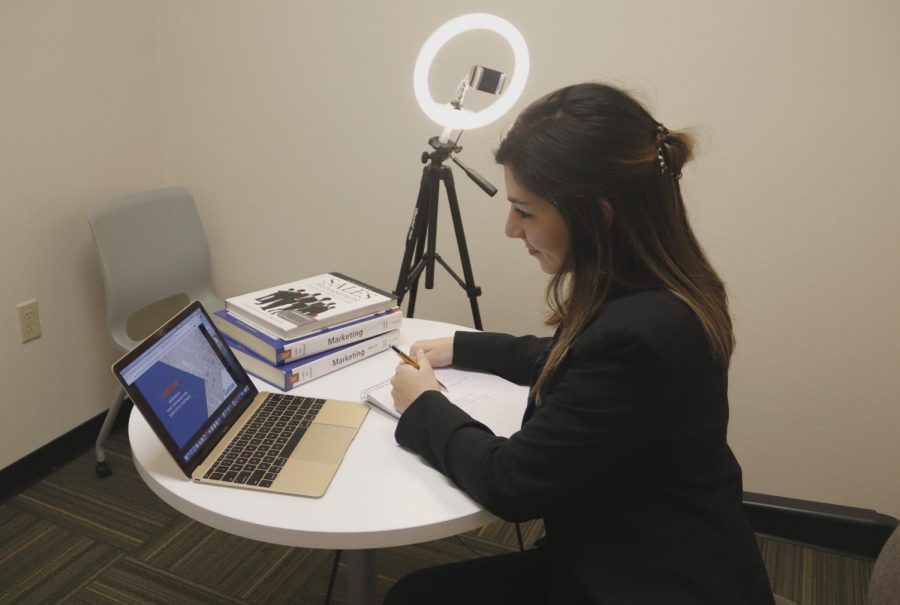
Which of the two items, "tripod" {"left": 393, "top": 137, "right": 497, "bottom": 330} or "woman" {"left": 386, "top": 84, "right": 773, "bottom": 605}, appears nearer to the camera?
"woman" {"left": 386, "top": 84, "right": 773, "bottom": 605}

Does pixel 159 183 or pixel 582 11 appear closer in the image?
pixel 582 11

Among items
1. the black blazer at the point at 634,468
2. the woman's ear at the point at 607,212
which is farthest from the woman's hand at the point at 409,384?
the woman's ear at the point at 607,212

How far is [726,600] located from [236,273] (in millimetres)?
2146

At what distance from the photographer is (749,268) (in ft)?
6.31

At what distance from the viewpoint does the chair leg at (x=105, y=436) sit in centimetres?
211

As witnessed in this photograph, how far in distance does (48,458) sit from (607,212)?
211 centimetres

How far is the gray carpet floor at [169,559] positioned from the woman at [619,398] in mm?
993

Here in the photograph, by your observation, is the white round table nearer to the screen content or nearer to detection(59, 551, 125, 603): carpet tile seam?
the screen content

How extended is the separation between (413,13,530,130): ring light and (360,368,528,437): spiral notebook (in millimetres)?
599

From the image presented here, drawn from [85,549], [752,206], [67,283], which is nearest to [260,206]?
[67,283]

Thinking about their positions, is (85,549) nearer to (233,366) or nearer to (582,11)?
(233,366)

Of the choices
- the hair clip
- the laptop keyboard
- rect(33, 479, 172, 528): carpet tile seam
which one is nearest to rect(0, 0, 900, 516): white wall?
rect(33, 479, 172, 528): carpet tile seam

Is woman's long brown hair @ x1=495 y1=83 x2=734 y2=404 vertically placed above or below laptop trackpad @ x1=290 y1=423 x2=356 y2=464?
above

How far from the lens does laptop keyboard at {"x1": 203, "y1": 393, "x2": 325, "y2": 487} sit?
3.28 ft
